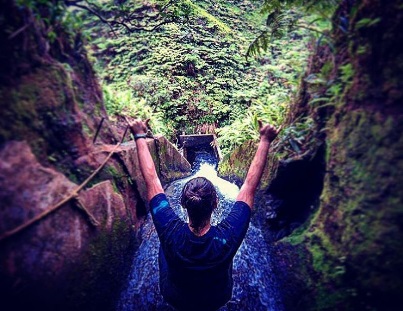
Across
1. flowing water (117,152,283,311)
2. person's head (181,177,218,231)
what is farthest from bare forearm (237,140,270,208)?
flowing water (117,152,283,311)

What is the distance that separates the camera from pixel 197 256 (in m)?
2.29

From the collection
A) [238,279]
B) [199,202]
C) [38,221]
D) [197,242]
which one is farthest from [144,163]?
[238,279]

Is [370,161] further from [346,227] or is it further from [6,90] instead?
[6,90]

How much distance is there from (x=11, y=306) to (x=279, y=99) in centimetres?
387

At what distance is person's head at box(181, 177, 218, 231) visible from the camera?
7.93ft

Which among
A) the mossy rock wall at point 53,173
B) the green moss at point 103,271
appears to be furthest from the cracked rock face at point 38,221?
the green moss at point 103,271

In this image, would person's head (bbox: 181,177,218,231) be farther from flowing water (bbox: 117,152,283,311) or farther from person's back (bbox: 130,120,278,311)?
flowing water (bbox: 117,152,283,311)

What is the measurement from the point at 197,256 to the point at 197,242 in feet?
0.40

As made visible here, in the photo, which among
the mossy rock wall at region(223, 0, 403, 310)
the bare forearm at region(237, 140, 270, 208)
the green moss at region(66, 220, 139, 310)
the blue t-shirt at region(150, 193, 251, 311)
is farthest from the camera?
the bare forearm at region(237, 140, 270, 208)

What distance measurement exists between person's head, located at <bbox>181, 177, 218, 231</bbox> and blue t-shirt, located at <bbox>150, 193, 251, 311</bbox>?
11 centimetres

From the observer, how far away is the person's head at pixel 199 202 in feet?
7.93

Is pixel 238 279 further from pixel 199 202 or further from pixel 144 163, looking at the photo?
pixel 144 163

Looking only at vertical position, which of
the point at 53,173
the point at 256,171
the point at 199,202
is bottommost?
the point at 199,202

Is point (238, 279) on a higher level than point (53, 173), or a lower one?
lower
